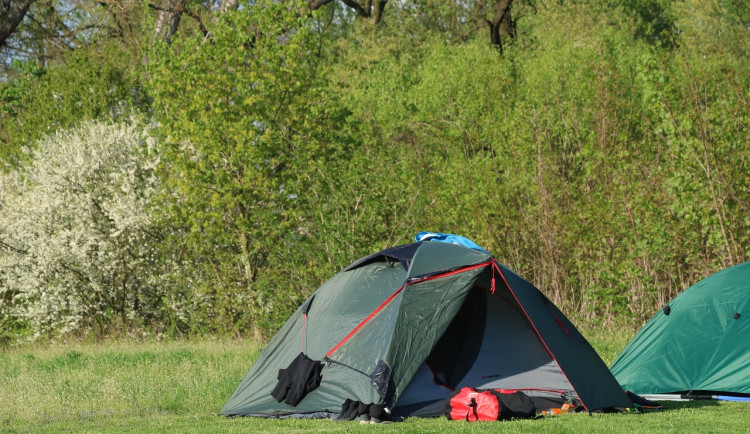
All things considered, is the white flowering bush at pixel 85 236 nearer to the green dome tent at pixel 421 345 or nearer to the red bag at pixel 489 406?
the green dome tent at pixel 421 345

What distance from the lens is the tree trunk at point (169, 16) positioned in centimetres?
2181

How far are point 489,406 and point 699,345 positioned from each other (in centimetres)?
291

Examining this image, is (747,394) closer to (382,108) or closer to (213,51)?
(213,51)

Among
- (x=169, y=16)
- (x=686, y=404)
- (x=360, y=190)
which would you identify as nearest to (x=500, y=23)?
(x=169, y=16)

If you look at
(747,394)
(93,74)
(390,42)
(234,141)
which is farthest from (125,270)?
(390,42)

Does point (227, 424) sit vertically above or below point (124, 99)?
below

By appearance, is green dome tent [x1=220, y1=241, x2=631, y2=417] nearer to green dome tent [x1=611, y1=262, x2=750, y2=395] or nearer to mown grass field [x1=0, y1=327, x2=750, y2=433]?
mown grass field [x1=0, y1=327, x2=750, y2=433]

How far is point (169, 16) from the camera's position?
22.4 meters

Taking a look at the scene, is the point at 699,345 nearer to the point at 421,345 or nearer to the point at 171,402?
the point at 421,345

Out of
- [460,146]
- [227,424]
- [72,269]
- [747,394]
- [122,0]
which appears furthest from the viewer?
[460,146]

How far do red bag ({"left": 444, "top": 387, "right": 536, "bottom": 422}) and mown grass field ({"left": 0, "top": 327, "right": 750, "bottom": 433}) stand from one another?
23 cm

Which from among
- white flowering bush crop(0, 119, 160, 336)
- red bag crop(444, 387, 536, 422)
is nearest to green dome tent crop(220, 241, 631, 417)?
red bag crop(444, 387, 536, 422)

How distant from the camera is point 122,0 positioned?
2127 cm

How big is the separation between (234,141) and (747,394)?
11.2m
